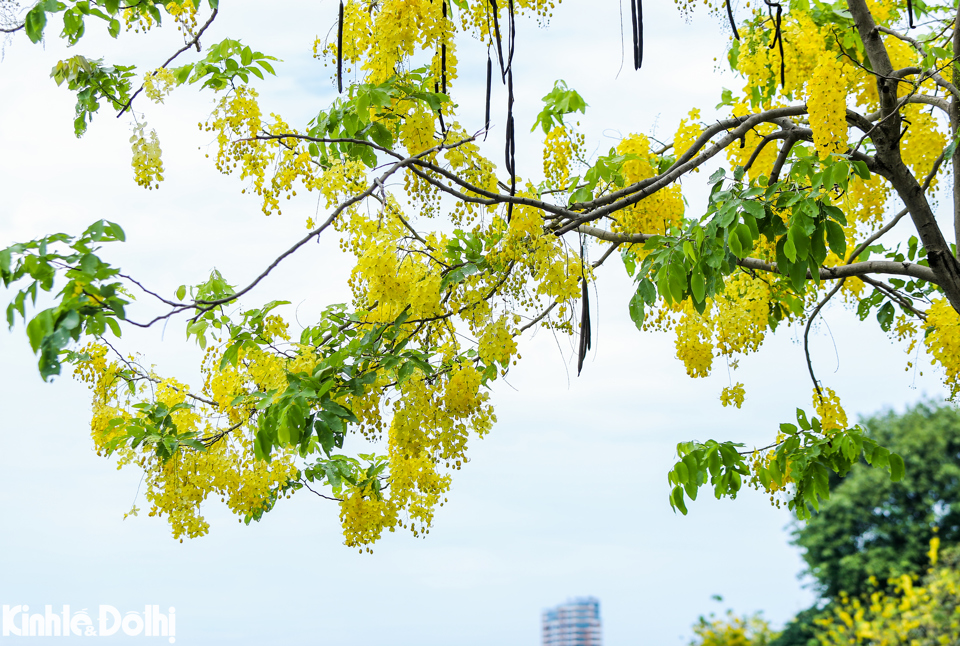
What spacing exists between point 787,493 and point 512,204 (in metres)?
2.28

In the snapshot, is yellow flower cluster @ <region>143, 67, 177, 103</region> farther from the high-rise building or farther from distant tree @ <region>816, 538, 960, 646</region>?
distant tree @ <region>816, 538, 960, 646</region>

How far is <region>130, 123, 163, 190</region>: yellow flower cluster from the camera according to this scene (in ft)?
11.8

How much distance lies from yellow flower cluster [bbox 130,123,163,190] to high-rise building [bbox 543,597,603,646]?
385 centimetres

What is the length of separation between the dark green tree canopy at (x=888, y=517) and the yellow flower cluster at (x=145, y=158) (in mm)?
12098

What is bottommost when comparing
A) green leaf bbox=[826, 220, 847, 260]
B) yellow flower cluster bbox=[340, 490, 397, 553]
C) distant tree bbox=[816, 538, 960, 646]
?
distant tree bbox=[816, 538, 960, 646]

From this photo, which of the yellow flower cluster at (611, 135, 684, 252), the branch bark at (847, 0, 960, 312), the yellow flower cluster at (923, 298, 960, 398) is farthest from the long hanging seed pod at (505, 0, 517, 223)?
the yellow flower cluster at (923, 298, 960, 398)

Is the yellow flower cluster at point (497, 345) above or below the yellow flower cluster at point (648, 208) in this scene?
below

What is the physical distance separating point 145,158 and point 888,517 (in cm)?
1303

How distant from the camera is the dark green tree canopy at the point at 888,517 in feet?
41.7

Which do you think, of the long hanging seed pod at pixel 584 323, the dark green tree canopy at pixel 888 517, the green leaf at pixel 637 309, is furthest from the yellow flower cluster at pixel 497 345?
the dark green tree canopy at pixel 888 517

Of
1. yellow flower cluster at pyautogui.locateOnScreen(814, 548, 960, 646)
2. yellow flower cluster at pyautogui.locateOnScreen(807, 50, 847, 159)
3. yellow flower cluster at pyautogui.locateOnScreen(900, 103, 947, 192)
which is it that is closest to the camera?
yellow flower cluster at pyautogui.locateOnScreen(807, 50, 847, 159)

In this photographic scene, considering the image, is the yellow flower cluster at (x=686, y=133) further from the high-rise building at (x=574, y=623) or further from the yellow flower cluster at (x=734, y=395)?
the high-rise building at (x=574, y=623)

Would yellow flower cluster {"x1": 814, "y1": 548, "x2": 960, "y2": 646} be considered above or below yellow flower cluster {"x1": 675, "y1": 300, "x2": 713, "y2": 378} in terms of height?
below

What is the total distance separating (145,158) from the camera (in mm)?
3582
